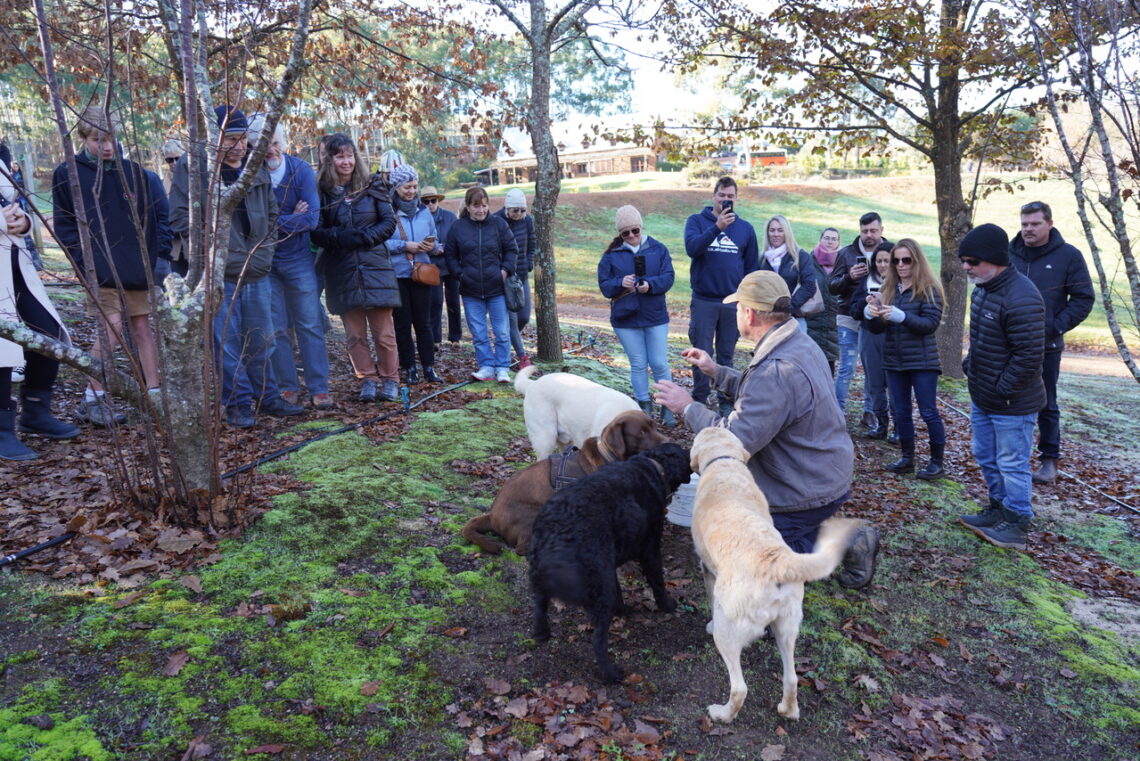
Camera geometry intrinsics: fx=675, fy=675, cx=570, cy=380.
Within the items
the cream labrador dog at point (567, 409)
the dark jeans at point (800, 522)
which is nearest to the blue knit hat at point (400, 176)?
the cream labrador dog at point (567, 409)

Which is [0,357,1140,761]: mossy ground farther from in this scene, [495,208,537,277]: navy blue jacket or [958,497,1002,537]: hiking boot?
[495,208,537,277]: navy blue jacket

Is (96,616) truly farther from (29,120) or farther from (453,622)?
(29,120)

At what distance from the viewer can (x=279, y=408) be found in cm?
678

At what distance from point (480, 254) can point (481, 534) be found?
4671mm

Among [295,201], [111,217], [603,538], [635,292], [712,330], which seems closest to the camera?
[603,538]

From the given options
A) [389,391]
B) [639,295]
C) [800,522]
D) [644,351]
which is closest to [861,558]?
[800,522]

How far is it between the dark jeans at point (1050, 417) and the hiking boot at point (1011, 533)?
72.8 inches

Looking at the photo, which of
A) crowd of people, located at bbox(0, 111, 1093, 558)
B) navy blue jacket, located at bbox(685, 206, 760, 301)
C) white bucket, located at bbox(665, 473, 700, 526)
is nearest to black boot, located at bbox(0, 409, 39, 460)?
crowd of people, located at bbox(0, 111, 1093, 558)

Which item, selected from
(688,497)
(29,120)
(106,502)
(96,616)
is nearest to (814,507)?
(688,497)

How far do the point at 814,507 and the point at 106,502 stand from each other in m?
4.61

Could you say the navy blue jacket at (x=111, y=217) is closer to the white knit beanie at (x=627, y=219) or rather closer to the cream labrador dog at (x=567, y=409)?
the cream labrador dog at (x=567, y=409)

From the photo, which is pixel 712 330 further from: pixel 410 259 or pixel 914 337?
pixel 410 259

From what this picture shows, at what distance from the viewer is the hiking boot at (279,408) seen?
6.78m

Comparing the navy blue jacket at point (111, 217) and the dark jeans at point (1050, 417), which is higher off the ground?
the navy blue jacket at point (111, 217)
